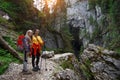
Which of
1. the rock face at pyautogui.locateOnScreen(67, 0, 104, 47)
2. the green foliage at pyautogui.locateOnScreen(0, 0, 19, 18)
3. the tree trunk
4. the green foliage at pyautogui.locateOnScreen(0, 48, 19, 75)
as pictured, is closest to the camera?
the green foliage at pyautogui.locateOnScreen(0, 48, 19, 75)

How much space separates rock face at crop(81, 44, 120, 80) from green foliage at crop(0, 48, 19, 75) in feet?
34.4

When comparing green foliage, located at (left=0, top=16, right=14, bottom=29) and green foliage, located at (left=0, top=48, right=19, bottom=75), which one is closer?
green foliage, located at (left=0, top=48, right=19, bottom=75)

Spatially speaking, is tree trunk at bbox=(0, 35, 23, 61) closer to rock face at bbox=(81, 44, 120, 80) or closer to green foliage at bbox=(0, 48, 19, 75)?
green foliage at bbox=(0, 48, 19, 75)

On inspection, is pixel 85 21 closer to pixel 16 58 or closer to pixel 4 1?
pixel 4 1

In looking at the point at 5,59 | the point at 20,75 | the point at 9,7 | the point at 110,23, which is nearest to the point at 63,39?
the point at 9,7

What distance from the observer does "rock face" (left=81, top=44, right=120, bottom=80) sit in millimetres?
22897

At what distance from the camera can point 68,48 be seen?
36219 mm

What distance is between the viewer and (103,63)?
23.8 m

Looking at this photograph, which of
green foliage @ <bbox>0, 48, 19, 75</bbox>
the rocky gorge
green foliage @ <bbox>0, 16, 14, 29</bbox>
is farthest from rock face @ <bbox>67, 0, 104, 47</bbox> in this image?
green foliage @ <bbox>0, 48, 19, 75</bbox>

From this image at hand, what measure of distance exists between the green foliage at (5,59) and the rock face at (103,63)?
10.5 m

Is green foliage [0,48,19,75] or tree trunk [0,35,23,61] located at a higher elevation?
tree trunk [0,35,23,61]

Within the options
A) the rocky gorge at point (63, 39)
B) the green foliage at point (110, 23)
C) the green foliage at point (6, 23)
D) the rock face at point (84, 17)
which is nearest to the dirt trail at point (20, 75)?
the rocky gorge at point (63, 39)

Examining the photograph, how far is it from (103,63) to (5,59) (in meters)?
12.7

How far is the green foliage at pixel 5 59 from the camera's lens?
12248 mm
